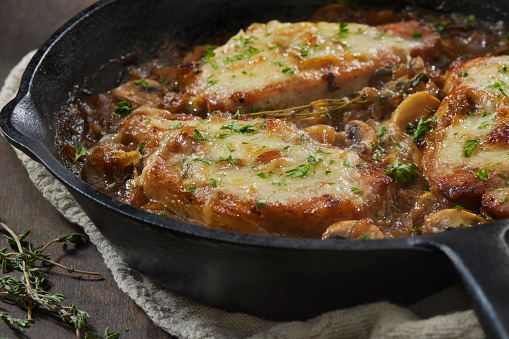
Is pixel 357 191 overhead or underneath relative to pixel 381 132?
underneath

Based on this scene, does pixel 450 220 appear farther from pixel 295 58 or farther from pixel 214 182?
pixel 295 58

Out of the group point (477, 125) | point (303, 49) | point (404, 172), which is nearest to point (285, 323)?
point (404, 172)

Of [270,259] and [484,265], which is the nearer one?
[484,265]

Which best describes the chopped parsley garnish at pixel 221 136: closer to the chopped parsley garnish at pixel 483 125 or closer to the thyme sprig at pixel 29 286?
the thyme sprig at pixel 29 286

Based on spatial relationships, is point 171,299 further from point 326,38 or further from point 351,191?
point 326,38

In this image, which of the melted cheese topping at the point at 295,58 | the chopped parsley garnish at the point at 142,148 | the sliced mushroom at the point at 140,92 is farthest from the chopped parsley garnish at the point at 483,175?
the sliced mushroom at the point at 140,92

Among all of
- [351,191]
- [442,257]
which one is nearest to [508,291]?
[442,257]
